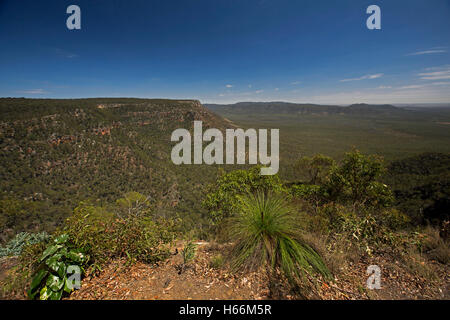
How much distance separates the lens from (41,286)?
8.28 ft

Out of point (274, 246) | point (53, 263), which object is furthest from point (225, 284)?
point (53, 263)

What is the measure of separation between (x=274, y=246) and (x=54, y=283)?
11.3ft

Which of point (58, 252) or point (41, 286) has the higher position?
point (58, 252)

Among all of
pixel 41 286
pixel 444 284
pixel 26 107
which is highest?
pixel 26 107

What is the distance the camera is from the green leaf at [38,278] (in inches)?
94.2

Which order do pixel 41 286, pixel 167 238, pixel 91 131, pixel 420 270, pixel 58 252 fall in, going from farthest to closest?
pixel 91 131 < pixel 167 238 < pixel 420 270 < pixel 58 252 < pixel 41 286

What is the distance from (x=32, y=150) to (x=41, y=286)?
44.3 metres

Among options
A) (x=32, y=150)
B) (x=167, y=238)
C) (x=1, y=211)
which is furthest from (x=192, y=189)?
(x=167, y=238)

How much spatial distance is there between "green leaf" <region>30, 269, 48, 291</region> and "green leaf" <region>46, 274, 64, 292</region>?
0.08m

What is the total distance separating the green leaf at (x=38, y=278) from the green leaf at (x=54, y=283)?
85mm

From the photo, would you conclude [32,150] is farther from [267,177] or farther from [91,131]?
[267,177]

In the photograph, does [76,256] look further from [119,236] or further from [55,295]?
[119,236]

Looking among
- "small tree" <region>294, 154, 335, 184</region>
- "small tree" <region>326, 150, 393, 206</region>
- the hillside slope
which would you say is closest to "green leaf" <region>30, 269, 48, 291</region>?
"small tree" <region>326, 150, 393, 206</region>

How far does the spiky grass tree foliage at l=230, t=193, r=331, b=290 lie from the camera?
2967mm
